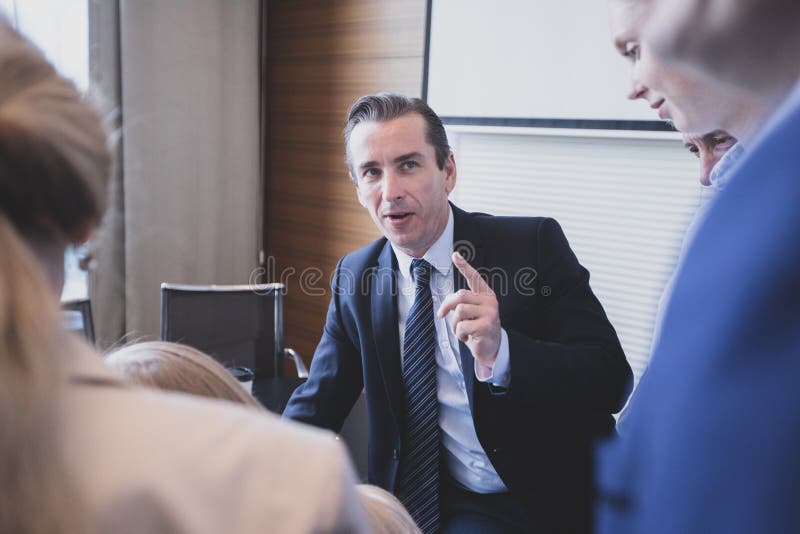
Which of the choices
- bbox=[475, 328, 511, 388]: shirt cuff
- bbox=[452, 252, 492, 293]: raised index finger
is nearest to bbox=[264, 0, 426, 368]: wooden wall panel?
bbox=[452, 252, 492, 293]: raised index finger

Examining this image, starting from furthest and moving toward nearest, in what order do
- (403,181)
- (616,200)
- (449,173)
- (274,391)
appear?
(616,200) < (274,391) < (449,173) < (403,181)

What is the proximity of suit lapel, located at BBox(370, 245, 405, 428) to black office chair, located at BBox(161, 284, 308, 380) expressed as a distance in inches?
40.6

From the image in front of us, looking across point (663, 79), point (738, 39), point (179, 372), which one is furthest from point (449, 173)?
point (738, 39)

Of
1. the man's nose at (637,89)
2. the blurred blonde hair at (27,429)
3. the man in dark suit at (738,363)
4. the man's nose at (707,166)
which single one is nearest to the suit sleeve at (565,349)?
the man's nose at (707,166)

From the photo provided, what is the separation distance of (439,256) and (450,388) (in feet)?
1.27

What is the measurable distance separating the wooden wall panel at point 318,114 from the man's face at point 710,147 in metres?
1.94

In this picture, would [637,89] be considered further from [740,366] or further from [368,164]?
[368,164]

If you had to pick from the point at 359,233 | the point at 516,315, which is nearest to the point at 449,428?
the point at 516,315

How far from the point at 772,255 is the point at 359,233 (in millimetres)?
3121

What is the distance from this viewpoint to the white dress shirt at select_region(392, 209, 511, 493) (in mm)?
1595

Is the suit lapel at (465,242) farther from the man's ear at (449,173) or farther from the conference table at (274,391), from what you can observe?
the conference table at (274,391)

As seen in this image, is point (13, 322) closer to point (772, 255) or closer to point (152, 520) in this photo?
point (152, 520)

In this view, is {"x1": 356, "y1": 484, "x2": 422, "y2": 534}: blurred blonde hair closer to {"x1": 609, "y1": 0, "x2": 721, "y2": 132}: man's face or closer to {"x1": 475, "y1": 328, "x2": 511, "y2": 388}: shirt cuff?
{"x1": 475, "y1": 328, "x2": 511, "y2": 388}: shirt cuff

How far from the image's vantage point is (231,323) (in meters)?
2.72
